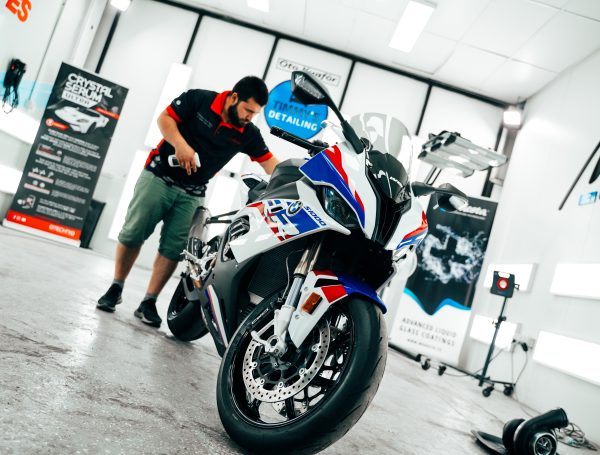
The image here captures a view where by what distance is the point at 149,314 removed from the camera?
9.12 feet

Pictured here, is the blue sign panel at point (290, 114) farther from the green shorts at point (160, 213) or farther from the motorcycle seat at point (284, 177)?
the motorcycle seat at point (284, 177)

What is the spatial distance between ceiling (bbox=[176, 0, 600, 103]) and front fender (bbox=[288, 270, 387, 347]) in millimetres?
5403

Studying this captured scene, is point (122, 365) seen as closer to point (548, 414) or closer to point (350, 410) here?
point (350, 410)

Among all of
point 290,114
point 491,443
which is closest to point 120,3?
point 290,114

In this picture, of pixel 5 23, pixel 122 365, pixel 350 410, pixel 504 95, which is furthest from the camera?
pixel 504 95

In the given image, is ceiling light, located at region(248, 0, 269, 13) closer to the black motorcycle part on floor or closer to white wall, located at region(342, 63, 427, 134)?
white wall, located at region(342, 63, 427, 134)

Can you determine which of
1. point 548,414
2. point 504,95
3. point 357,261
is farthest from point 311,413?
point 504,95

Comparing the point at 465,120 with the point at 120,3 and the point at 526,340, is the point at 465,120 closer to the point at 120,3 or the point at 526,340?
the point at 526,340

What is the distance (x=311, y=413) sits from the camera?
1.23 metres

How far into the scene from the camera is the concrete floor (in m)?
1.11

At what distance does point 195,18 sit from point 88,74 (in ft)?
7.17

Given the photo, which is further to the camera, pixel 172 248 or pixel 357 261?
pixel 172 248

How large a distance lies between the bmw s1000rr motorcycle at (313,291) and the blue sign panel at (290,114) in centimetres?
601

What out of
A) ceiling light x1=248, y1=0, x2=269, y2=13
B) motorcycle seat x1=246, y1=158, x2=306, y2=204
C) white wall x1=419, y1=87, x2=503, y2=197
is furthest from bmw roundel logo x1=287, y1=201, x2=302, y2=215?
white wall x1=419, y1=87, x2=503, y2=197
